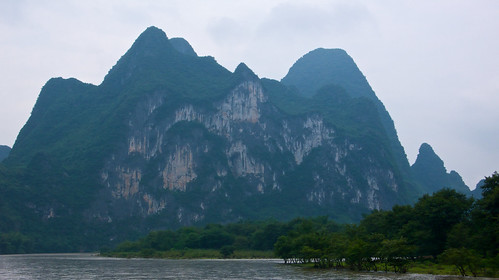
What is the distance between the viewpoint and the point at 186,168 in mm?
174000

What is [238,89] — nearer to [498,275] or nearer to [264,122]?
[264,122]

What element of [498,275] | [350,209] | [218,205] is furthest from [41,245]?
[498,275]

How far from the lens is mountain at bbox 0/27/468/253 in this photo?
526ft

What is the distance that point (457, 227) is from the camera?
50750 mm

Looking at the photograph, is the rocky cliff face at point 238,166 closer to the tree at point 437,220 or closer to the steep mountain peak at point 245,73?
the steep mountain peak at point 245,73

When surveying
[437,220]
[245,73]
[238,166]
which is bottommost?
[437,220]

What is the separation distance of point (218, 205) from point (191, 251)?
7107cm

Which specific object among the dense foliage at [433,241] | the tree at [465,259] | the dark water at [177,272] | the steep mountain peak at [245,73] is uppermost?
the steep mountain peak at [245,73]

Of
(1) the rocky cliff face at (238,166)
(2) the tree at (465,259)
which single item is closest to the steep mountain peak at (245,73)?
(1) the rocky cliff face at (238,166)

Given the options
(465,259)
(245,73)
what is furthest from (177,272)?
(245,73)

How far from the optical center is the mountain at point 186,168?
16038 centimetres

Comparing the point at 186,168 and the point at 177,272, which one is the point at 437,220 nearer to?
the point at 177,272

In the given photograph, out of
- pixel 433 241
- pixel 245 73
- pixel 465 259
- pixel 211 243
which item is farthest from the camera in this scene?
pixel 245 73

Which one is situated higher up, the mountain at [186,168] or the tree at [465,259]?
the mountain at [186,168]
